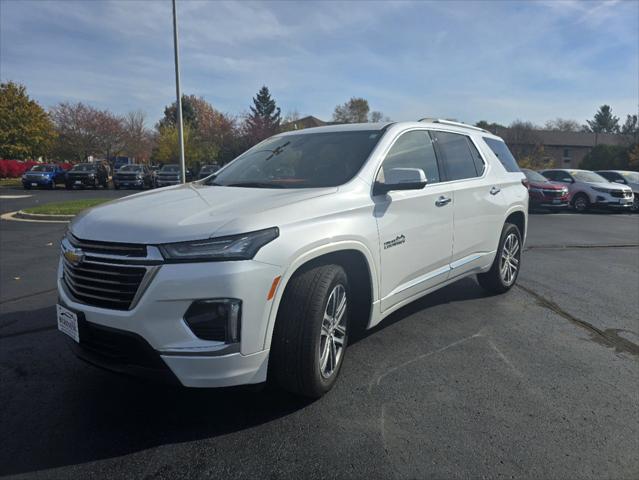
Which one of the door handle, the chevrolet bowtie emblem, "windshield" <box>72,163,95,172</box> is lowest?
the chevrolet bowtie emblem

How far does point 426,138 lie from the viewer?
14.7ft

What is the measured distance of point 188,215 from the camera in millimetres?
2799

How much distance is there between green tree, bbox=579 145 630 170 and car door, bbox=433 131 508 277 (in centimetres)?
3786

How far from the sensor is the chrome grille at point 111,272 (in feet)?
8.45

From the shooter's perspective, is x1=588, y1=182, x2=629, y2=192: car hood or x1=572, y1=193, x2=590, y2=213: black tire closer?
x1=588, y1=182, x2=629, y2=192: car hood

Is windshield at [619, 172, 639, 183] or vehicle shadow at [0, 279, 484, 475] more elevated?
windshield at [619, 172, 639, 183]

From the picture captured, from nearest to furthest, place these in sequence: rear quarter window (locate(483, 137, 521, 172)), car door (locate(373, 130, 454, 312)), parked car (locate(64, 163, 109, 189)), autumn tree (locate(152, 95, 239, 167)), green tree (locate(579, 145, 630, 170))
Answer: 1. car door (locate(373, 130, 454, 312))
2. rear quarter window (locate(483, 137, 521, 172))
3. parked car (locate(64, 163, 109, 189))
4. green tree (locate(579, 145, 630, 170))
5. autumn tree (locate(152, 95, 239, 167))

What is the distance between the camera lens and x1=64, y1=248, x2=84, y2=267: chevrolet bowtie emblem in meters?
2.83

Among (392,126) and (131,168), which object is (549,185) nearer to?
(392,126)

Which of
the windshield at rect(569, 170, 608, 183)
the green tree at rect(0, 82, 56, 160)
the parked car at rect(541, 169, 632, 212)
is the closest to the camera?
the parked car at rect(541, 169, 632, 212)

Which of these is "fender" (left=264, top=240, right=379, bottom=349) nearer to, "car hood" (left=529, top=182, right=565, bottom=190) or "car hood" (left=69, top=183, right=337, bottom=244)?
"car hood" (left=69, top=183, right=337, bottom=244)

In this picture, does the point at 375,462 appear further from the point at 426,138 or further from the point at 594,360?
the point at 426,138

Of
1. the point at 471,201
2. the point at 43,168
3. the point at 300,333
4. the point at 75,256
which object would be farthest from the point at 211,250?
the point at 43,168

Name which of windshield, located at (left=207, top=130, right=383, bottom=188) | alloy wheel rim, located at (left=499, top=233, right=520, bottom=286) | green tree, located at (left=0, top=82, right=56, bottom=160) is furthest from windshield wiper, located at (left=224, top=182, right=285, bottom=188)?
green tree, located at (left=0, top=82, right=56, bottom=160)
